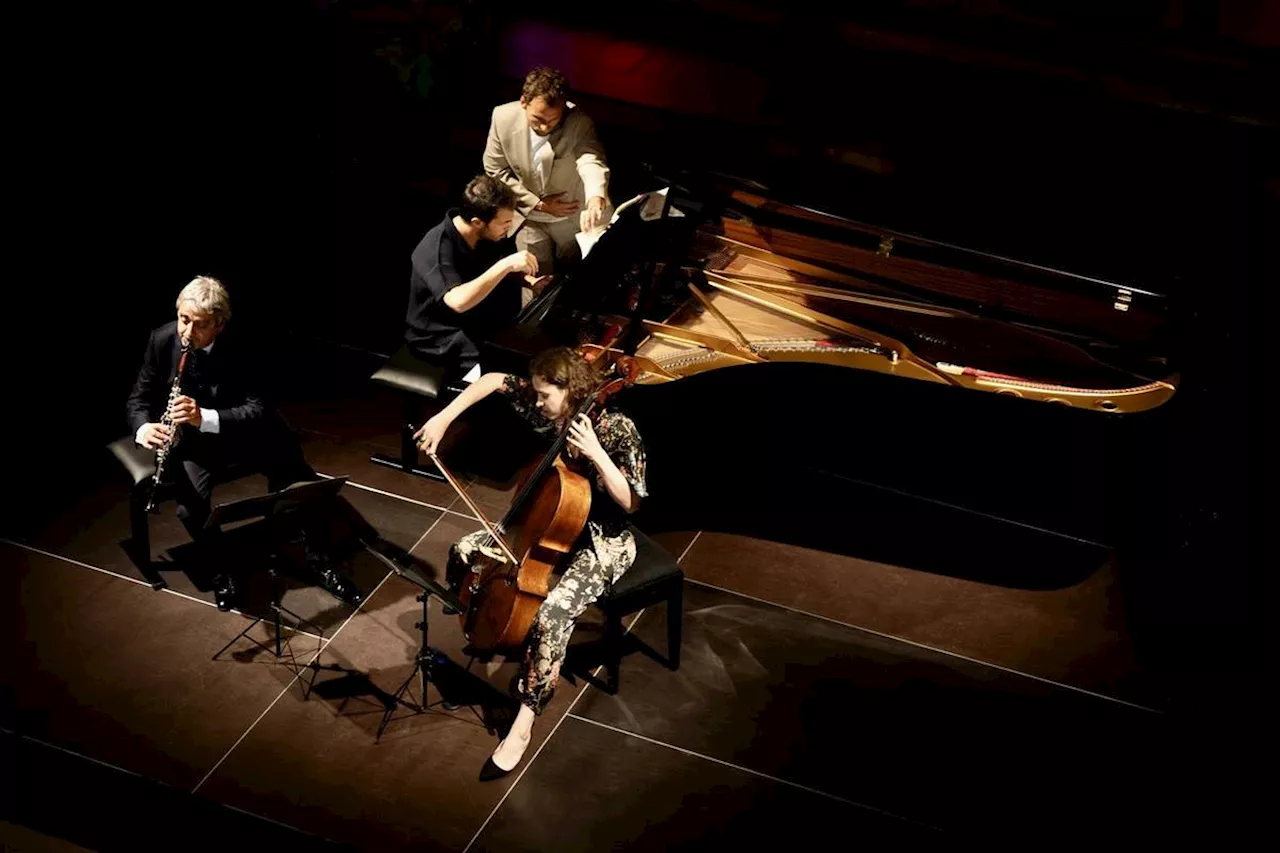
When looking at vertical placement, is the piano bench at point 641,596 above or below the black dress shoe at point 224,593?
above

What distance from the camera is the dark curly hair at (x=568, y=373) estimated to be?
12.7 feet

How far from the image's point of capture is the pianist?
4.71m

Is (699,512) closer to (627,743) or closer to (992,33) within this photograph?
(627,743)

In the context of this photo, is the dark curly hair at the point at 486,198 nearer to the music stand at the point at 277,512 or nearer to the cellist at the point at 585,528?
the cellist at the point at 585,528

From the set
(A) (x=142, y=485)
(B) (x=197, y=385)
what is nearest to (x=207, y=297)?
(B) (x=197, y=385)

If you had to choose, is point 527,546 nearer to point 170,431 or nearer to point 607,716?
point 607,716

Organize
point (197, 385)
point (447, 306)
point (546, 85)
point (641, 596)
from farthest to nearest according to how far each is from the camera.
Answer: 1. point (546, 85)
2. point (447, 306)
3. point (197, 385)
4. point (641, 596)

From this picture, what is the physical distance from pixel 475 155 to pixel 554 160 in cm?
123

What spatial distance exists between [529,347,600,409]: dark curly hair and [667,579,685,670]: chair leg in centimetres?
72

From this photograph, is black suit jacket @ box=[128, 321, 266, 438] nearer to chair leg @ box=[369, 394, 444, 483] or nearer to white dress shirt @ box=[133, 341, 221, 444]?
white dress shirt @ box=[133, 341, 221, 444]

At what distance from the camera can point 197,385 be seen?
4.42m

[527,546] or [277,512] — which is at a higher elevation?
[527,546]

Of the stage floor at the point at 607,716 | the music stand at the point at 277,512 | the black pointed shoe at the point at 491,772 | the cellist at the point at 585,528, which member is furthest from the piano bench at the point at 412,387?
the black pointed shoe at the point at 491,772

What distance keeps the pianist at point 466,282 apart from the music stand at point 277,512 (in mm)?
965
